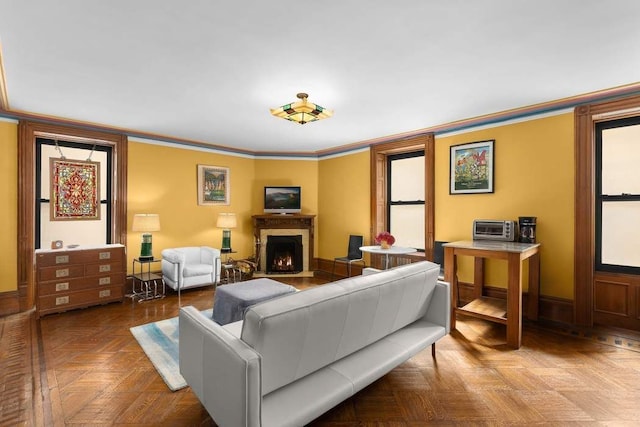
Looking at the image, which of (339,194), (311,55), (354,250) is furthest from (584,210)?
(339,194)

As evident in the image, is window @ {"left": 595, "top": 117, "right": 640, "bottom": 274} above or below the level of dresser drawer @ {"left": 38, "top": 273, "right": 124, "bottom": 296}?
above

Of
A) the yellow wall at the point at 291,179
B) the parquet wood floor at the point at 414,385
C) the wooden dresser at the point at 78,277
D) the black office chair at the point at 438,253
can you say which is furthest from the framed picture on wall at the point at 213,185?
the black office chair at the point at 438,253

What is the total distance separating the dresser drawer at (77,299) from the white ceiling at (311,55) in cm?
228

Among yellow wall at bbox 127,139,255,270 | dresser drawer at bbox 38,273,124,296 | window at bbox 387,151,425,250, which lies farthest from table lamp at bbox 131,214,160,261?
window at bbox 387,151,425,250

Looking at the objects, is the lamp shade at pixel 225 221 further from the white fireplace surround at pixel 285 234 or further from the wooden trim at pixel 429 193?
the wooden trim at pixel 429 193

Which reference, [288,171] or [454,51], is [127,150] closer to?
[288,171]

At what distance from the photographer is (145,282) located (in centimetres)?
484

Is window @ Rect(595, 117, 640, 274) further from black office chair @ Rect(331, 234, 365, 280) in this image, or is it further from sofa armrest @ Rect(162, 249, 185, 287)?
sofa armrest @ Rect(162, 249, 185, 287)

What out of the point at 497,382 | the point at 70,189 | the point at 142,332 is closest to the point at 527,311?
the point at 497,382

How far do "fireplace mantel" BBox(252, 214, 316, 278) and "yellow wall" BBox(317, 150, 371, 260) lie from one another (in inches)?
9.8

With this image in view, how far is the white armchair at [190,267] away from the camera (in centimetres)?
453

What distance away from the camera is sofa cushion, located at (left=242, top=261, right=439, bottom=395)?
58.1 inches

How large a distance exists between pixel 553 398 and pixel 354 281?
1692mm

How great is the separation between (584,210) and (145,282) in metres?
5.94
